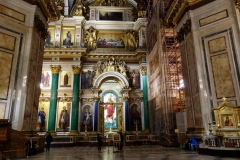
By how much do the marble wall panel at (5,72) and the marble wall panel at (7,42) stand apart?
0.95ft

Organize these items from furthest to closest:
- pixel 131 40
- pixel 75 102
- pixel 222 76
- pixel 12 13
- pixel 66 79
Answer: pixel 131 40 < pixel 66 79 < pixel 75 102 < pixel 12 13 < pixel 222 76

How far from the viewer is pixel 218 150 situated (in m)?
6.48

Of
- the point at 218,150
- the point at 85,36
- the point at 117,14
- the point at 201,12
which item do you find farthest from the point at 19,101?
the point at 117,14

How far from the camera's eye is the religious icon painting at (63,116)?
1631 centimetres

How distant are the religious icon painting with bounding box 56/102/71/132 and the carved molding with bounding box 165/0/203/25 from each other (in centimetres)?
1089

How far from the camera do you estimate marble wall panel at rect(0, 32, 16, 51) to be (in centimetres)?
775

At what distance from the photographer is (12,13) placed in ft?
27.1

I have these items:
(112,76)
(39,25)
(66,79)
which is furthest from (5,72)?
(112,76)

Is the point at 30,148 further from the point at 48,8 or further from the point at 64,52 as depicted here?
the point at 64,52

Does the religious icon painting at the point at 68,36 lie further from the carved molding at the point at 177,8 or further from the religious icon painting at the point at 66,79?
the carved molding at the point at 177,8

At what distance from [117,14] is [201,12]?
41.1 feet

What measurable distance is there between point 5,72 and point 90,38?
12102 millimetres

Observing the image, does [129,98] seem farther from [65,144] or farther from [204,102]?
[204,102]

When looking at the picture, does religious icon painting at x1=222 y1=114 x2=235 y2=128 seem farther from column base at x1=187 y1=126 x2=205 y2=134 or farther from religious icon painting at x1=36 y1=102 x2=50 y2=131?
religious icon painting at x1=36 y1=102 x2=50 y2=131
